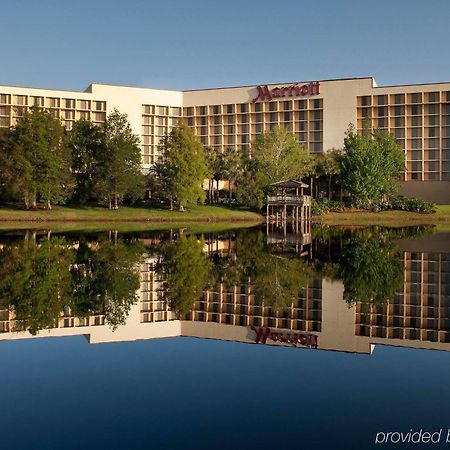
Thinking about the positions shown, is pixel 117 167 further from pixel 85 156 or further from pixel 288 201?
pixel 288 201

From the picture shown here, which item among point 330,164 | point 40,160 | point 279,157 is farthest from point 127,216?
point 330,164

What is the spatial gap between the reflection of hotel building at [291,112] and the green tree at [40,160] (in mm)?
27689

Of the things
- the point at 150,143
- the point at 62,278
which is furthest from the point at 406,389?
the point at 150,143

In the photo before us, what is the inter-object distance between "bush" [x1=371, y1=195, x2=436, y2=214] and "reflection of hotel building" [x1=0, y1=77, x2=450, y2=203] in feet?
43.9

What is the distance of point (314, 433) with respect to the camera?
27.3 feet

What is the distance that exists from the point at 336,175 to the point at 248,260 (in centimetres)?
7375

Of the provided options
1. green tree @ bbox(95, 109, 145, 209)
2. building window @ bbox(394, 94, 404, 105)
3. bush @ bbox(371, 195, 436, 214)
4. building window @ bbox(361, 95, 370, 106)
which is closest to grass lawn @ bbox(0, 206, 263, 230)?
green tree @ bbox(95, 109, 145, 209)

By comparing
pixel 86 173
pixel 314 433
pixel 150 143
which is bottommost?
pixel 314 433

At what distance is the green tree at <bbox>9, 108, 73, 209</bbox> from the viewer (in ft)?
252

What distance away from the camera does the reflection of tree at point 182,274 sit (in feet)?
62.9

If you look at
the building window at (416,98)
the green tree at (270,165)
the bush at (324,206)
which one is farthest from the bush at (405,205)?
the building window at (416,98)

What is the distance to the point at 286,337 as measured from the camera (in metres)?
14.1

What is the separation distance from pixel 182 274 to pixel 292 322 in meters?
9.65

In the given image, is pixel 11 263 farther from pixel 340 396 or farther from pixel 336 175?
pixel 336 175
